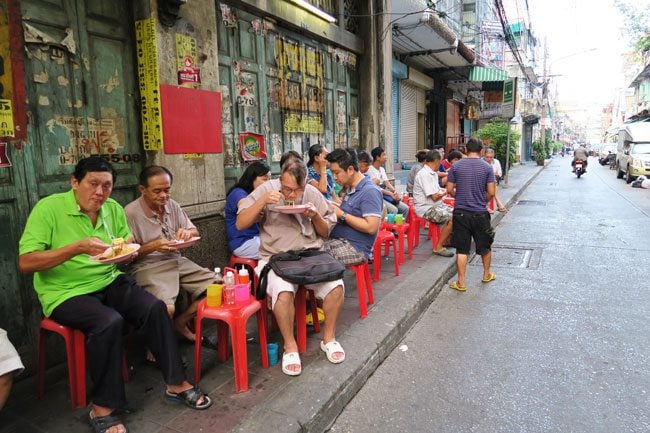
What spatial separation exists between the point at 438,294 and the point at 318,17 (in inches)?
185

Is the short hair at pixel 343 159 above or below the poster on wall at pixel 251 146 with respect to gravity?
below

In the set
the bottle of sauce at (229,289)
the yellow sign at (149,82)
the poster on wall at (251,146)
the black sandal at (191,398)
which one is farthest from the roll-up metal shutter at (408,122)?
the black sandal at (191,398)

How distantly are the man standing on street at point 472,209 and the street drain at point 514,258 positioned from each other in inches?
50.0

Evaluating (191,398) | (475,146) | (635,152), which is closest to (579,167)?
(635,152)

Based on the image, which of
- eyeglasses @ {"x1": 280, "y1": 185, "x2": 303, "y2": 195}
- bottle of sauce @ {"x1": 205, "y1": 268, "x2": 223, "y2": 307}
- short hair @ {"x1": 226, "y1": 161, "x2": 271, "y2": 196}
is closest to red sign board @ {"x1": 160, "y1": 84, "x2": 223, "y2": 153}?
short hair @ {"x1": 226, "y1": 161, "x2": 271, "y2": 196}

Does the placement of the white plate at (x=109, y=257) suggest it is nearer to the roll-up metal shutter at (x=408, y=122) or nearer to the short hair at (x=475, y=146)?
the short hair at (x=475, y=146)

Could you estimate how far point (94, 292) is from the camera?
8.97 ft

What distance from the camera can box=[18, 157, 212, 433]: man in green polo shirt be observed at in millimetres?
2383

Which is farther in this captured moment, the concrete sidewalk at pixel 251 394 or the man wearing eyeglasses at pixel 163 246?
the man wearing eyeglasses at pixel 163 246

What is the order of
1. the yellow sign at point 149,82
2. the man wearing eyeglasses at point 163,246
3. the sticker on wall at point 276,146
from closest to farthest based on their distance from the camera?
the man wearing eyeglasses at point 163,246, the yellow sign at point 149,82, the sticker on wall at point 276,146

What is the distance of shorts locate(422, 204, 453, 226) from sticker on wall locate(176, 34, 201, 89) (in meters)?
3.87

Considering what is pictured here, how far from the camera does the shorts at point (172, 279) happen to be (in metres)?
3.14

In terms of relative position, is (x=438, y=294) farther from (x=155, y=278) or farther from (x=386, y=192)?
(x=155, y=278)

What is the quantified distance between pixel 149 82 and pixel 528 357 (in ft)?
13.4
